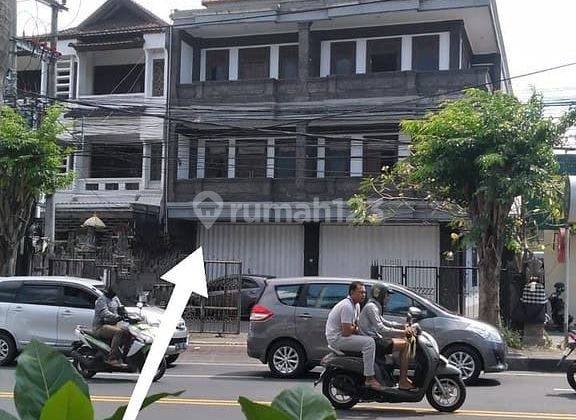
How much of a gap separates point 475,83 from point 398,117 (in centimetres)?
249

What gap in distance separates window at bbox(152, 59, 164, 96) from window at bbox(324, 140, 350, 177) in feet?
20.7

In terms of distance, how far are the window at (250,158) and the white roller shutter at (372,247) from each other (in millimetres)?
3022

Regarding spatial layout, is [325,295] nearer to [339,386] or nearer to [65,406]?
[339,386]

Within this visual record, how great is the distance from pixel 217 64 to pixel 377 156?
6.81 metres

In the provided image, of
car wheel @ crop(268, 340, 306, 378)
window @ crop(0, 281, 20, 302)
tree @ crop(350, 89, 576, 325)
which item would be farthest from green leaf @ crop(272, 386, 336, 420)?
window @ crop(0, 281, 20, 302)

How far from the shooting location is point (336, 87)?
79.0ft

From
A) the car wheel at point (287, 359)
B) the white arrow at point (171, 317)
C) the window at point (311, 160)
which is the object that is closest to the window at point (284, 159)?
the window at point (311, 160)

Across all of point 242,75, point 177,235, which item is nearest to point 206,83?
point 242,75

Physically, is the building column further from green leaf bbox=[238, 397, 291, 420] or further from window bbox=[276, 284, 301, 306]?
green leaf bbox=[238, 397, 291, 420]

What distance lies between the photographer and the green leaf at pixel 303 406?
5.68 feet

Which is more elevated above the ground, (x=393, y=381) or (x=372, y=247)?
(x=372, y=247)

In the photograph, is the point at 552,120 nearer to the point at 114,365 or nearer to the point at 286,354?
the point at 286,354

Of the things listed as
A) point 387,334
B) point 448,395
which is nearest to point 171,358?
point 387,334

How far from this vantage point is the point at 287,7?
25047 millimetres
